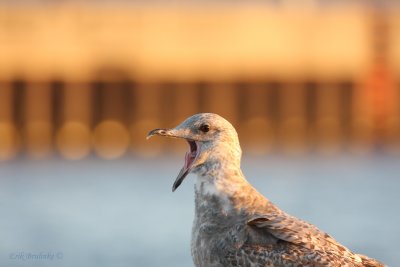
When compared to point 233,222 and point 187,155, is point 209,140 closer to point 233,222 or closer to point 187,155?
point 187,155

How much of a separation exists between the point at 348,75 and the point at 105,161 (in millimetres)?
8258

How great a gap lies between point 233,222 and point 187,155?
693 millimetres

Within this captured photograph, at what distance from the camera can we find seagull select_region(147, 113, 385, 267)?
780 centimetres

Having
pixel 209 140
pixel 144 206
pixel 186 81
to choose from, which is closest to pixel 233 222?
pixel 209 140

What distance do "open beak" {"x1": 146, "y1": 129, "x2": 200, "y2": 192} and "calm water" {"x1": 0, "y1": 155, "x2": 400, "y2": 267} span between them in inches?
212

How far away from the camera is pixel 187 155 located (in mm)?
8609

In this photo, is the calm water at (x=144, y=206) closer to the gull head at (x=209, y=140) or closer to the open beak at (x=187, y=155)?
the open beak at (x=187, y=155)

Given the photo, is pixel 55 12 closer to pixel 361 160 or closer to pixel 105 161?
pixel 105 161

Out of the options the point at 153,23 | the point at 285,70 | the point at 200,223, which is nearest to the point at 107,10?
the point at 153,23

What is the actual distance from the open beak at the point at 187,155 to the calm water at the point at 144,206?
5.39 metres

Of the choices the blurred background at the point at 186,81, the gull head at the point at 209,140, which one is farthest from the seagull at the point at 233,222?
the blurred background at the point at 186,81

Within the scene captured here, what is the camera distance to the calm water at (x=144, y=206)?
1664 cm

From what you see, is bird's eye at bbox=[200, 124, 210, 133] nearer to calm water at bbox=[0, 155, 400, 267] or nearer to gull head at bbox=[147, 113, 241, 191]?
gull head at bbox=[147, 113, 241, 191]

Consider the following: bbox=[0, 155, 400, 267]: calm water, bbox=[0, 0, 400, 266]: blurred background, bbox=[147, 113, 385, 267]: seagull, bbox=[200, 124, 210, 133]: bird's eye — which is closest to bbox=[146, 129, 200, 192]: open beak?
bbox=[147, 113, 385, 267]: seagull
